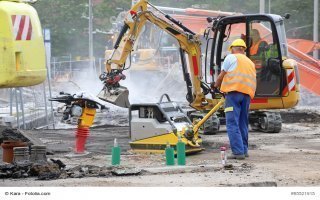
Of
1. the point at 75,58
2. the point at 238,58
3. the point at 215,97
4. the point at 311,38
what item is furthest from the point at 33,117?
the point at 75,58

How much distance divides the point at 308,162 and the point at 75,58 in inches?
1349

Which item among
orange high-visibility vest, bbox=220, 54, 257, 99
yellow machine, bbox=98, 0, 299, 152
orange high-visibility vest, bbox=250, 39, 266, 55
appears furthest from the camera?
orange high-visibility vest, bbox=250, 39, 266, 55

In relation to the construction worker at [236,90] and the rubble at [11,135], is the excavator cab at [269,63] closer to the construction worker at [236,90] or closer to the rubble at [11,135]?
the construction worker at [236,90]

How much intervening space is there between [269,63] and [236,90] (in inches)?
199

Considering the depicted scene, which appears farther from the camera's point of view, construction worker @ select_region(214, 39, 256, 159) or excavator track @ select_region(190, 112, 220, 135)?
excavator track @ select_region(190, 112, 220, 135)

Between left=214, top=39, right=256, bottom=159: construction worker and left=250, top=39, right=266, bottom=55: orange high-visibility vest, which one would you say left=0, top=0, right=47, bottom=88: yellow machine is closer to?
left=214, top=39, right=256, bottom=159: construction worker

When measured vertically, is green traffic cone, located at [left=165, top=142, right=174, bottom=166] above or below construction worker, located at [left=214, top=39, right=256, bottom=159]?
below

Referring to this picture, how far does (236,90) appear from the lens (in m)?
12.2

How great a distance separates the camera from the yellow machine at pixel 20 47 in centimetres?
913

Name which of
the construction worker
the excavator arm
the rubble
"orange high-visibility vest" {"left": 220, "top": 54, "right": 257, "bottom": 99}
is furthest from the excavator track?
the rubble

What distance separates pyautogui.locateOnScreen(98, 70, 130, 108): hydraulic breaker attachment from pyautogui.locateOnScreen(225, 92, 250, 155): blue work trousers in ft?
12.5

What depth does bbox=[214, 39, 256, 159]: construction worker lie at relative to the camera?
12.1 m

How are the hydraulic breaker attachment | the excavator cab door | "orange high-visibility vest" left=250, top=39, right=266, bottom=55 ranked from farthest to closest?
"orange high-visibility vest" left=250, top=39, right=266, bottom=55 < the excavator cab door < the hydraulic breaker attachment
